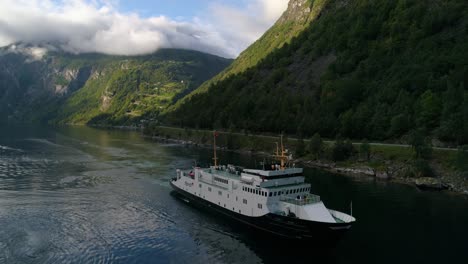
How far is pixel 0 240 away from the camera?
53.5 metres

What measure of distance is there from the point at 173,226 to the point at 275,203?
17.8 meters

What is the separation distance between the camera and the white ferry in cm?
5238

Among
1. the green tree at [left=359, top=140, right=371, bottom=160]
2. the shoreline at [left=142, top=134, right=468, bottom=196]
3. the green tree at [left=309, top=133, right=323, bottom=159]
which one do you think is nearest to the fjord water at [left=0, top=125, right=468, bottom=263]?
the shoreline at [left=142, top=134, right=468, bottom=196]

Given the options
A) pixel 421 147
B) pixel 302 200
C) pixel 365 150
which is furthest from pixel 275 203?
pixel 365 150

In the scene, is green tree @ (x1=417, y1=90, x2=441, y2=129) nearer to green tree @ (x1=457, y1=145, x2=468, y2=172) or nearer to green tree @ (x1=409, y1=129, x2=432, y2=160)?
green tree @ (x1=409, y1=129, x2=432, y2=160)

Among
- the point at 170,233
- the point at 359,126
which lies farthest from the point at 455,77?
the point at 170,233

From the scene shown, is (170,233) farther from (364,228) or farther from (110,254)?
(364,228)

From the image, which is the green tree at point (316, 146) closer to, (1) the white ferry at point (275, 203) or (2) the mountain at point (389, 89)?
(2) the mountain at point (389, 89)

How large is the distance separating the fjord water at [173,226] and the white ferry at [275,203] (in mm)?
2220

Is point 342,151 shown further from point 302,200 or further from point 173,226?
point 173,226

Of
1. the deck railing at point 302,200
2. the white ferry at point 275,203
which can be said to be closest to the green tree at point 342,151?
the white ferry at point 275,203

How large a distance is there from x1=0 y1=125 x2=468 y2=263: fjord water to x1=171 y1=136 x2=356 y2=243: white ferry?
2220mm

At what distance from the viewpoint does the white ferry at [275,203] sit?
172 ft

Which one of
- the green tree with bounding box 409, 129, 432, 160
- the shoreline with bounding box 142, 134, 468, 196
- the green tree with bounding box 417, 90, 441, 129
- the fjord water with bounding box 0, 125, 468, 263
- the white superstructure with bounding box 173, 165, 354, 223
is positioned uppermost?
the green tree with bounding box 417, 90, 441, 129
